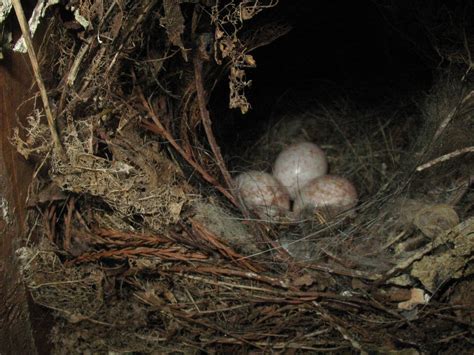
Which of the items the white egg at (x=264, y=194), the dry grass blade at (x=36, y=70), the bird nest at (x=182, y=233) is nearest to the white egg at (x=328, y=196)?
the white egg at (x=264, y=194)

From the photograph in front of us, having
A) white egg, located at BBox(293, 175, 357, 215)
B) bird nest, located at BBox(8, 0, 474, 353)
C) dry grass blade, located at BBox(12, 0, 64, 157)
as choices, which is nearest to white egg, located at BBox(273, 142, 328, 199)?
white egg, located at BBox(293, 175, 357, 215)

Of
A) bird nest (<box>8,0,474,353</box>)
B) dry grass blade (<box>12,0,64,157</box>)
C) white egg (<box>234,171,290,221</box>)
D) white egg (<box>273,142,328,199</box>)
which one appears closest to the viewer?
dry grass blade (<box>12,0,64,157</box>)

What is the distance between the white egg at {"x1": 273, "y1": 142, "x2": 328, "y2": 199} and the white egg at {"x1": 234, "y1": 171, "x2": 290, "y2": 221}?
10 cm

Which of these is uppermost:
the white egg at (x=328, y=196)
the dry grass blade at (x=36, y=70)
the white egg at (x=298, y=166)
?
the dry grass blade at (x=36, y=70)

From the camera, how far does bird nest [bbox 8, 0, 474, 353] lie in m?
1.27

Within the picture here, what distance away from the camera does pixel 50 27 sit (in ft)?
4.14

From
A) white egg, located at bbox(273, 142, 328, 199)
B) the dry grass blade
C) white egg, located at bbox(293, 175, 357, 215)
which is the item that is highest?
the dry grass blade

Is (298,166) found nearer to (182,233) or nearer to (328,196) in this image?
(328,196)

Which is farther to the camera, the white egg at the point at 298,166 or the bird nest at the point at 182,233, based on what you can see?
the white egg at the point at 298,166

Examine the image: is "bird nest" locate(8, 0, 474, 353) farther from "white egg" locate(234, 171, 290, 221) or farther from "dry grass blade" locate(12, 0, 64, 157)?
"white egg" locate(234, 171, 290, 221)

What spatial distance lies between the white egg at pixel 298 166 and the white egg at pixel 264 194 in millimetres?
101

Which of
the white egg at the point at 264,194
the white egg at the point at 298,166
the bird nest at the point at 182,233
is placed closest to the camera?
the bird nest at the point at 182,233

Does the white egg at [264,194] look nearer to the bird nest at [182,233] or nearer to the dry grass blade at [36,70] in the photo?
the bird nest at [182,233]

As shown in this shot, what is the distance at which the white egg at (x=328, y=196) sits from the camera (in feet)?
5.88
